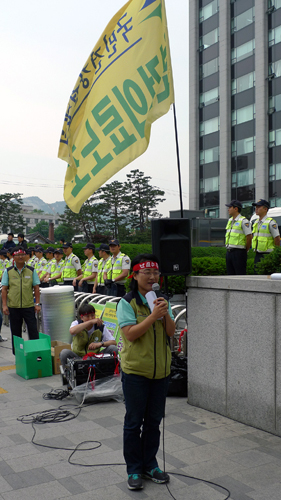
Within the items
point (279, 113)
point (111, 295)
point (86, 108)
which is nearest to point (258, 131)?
point (279, 113)

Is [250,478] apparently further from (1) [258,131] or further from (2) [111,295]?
(1) [258,131]

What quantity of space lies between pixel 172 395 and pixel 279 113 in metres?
40.7

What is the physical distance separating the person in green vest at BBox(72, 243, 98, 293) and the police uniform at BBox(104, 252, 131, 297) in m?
1.21

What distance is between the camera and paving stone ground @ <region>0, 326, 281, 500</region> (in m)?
3.82

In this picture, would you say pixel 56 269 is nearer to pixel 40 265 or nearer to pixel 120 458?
pixel 40 265

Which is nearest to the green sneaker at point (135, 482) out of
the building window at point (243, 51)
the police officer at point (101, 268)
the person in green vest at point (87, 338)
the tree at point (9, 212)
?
the person in green vest at point (87, 338)

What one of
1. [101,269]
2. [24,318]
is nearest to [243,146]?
[101,269]

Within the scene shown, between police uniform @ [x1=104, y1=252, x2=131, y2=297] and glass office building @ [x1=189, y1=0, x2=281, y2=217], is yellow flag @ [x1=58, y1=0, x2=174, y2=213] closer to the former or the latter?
police uniform @ [x1=104, y1=252, x2=131, y2=297]

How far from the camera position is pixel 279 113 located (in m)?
43.0

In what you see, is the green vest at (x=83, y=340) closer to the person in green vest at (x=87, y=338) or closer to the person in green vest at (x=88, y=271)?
the person in green vest at (x=87, y=338)

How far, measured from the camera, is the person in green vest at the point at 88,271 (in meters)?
12.3

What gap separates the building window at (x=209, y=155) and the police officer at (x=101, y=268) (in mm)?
39596

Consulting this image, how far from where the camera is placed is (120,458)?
176 inches

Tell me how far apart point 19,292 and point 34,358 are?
152 cm
